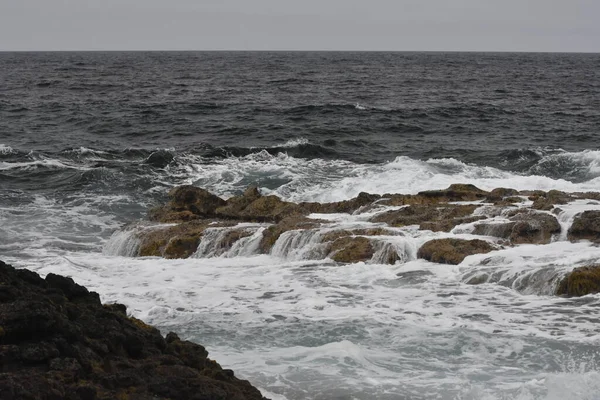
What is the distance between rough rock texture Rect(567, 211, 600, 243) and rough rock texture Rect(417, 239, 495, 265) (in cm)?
160

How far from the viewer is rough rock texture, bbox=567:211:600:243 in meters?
12.7

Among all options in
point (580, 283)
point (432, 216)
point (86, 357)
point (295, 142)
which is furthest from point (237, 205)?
point (295, 142)

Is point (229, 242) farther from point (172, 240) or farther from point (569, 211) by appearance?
point (569, 211)

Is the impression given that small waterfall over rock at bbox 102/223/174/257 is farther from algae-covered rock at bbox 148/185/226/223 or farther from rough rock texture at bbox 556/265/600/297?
rough rock texture at bbox 556/265/600/297

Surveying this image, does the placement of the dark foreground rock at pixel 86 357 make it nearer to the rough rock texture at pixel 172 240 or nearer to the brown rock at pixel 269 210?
the rough rock texture at pixel 172 240

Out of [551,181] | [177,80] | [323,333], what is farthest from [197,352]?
[177,80]

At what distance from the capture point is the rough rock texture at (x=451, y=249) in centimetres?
1224

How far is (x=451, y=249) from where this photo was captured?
12406 mm

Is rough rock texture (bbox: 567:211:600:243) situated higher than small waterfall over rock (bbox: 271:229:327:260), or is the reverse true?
rough rock texture (bbox: 567:211:600:243)

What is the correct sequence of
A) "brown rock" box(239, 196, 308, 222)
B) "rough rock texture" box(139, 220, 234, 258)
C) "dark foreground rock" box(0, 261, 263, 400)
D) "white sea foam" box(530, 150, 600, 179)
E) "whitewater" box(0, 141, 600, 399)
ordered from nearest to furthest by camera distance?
"dark foreground rock" box(0, 261, 263, 400)
"whitewater" box(0, 141, 600, 399)
"rough rock texture" box(139, 220, 234, 258)
"brown rock" box(239, 196, 308, 222)
"white sea foam" box(530, 150, 600, 179)

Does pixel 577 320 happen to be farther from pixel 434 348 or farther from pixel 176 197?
pixel 176 197

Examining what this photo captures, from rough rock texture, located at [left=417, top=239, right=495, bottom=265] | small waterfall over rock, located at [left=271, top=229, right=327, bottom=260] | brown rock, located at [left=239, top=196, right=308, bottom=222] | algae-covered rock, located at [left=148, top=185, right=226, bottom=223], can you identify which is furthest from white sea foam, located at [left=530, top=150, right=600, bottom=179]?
small waterfall over rock, located at [left=271, top=229, right=327, bottom=260]

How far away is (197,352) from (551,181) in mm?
15089

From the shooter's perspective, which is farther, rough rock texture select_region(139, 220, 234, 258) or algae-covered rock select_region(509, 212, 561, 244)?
rough rock texture select_region(139, 220, 234, 258)
